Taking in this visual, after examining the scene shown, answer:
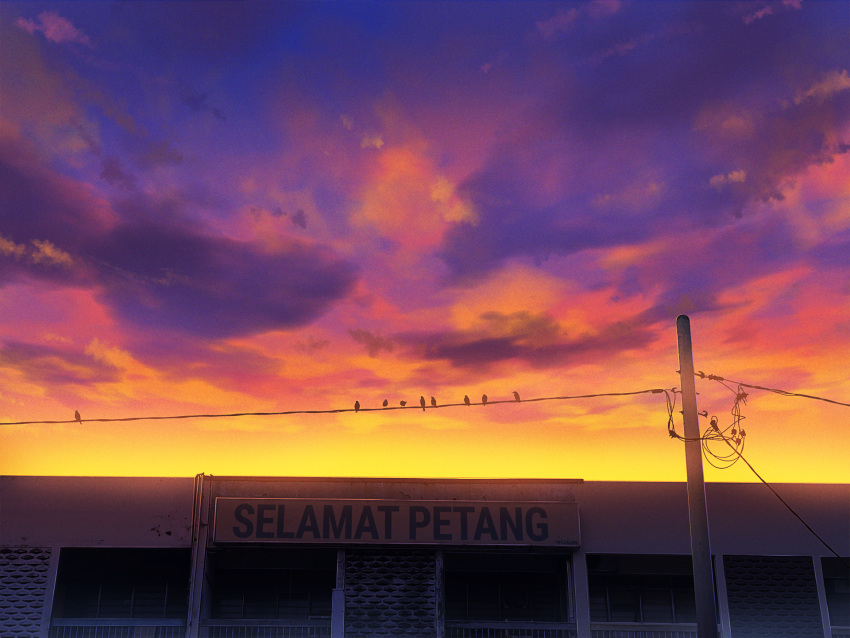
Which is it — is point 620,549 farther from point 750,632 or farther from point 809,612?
point 809,612

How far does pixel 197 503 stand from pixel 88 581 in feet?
23.8

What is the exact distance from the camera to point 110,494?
25.0m

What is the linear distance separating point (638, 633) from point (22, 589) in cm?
2033

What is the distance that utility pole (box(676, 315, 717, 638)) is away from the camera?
14.8 meters

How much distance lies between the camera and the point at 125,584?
1115 inches

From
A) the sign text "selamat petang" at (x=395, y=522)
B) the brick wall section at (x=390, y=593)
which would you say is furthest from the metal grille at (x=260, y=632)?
the sign text "selamat petang" at (x=395, y=522)

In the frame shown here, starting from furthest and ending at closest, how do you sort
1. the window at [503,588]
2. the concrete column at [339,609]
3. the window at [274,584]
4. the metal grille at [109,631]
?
the window at [503,588] < the window at [274,584] < the metal grille at [109,631] < the concrete column at [339,609]

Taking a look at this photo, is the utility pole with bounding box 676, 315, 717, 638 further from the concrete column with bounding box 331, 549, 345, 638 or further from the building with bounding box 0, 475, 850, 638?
the concrete column with bounding box 331, 549, 345, 638

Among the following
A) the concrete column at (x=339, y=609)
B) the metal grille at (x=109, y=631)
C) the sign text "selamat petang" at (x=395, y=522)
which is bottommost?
the metal grille at (x=109, y=631)

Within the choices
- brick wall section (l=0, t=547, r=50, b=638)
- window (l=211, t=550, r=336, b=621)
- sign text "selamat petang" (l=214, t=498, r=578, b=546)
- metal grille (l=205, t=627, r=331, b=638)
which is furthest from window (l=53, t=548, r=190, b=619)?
sign text "selamat petang" (l=214, t=498, r=578, b=546)

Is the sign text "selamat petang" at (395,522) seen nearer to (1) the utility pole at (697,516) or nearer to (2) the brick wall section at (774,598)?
(2) the brick wall section at (774,598)

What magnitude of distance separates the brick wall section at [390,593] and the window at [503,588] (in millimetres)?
4220

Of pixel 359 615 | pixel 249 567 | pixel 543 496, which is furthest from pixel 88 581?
pixel 543 496

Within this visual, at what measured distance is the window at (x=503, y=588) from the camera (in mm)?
28656
